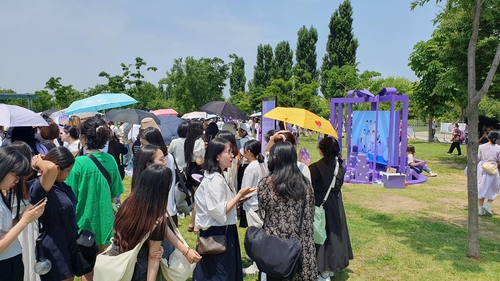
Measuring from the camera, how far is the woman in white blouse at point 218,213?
2.78m

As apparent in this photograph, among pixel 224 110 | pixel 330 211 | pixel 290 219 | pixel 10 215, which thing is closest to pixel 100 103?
pixel 224 110

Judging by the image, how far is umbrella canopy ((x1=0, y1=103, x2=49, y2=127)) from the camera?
3727mm

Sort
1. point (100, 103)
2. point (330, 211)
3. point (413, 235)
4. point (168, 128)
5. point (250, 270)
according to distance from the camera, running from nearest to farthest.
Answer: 1. point (330, 211)
2. point (250, 270)
3. point (413, 235)
4. point (100, 103)
5. point (168, 128)

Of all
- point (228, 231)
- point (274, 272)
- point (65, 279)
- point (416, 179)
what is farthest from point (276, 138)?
point (416, 179)

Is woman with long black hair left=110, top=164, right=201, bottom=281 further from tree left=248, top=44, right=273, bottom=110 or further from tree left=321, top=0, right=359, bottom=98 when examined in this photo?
tree left=248, top=44, right=273, bottom=110

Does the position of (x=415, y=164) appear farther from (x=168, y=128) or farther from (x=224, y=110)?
(x=168, y=128)

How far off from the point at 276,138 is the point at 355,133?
8846 mm

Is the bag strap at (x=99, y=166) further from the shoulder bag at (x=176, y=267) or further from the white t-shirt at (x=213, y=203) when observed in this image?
the shoulder bag at (x=176, y=267)

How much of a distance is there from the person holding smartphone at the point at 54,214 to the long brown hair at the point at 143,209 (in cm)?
58

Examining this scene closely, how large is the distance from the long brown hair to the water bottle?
2.03 feet

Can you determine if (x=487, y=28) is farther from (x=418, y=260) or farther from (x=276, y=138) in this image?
(x=276, y=138)

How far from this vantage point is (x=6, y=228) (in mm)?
2234

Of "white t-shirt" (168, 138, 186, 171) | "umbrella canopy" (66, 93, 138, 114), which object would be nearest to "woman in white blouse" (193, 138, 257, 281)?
"white t-shirt" (168, 138, 186, 171)

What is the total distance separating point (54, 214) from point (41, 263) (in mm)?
334
